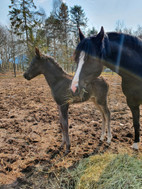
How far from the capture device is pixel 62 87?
10.8 feet

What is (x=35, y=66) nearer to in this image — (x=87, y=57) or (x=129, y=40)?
(x=87, y=57)

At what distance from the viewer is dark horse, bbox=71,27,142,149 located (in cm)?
198

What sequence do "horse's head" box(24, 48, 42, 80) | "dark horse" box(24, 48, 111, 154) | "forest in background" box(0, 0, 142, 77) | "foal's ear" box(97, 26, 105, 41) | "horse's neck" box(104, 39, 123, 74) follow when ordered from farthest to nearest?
1. "forest in background" box(0, 0, 142, 77)
2. "horse's head" box(24, 48, 42, 80)
3. "dark horse" box(24, 48, 111, 154)
4. "horse's neck" box(104, 39, 123, 74)
5. "foal's ear" box(97, 26, 105, 41)

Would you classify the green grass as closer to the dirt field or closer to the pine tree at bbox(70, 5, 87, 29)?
the dirt field

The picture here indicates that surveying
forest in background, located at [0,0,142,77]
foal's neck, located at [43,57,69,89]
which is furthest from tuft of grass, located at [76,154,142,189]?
forest in background, located at [0,0,142,77]

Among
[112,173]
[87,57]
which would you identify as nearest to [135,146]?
[112,173]

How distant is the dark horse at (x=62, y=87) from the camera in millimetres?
3190

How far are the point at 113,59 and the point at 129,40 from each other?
0.45m

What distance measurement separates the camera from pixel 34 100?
717cm

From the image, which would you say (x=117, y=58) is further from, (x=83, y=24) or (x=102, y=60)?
(x=83, y=24)

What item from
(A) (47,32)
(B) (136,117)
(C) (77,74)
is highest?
(A) (47,32)

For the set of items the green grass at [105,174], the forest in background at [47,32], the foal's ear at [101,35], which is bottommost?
the green grass at [105,174]

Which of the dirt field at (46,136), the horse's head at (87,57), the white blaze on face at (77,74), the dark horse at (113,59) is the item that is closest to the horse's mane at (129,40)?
the dark horse at (113,59)

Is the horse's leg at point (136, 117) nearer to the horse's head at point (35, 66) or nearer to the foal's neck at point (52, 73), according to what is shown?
the foal's neck at point (52, 73)
